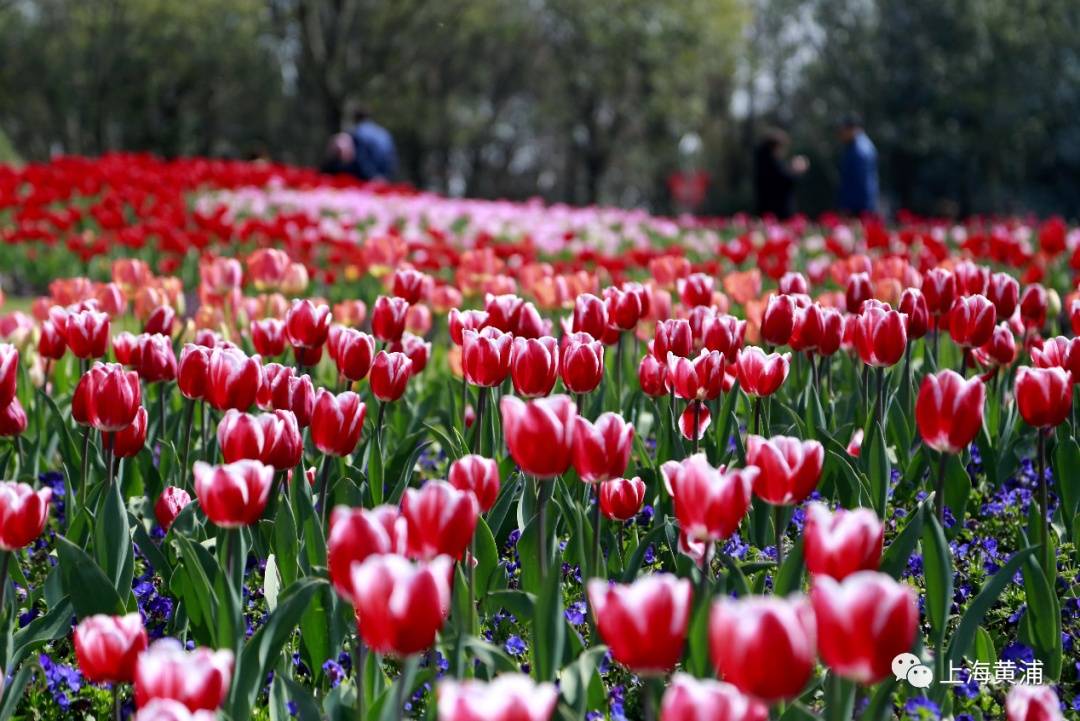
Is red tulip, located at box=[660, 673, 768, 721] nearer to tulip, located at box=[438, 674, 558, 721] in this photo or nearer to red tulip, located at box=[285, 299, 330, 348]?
tulip, located at box=[438, 674, 558, 721]

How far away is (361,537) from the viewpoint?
5.63ft

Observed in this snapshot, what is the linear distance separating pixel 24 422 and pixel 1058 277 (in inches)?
302

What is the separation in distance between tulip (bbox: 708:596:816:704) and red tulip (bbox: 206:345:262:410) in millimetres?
1595

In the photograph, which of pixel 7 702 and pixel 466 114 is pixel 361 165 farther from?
pixel 466 114

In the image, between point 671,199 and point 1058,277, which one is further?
point 671,199

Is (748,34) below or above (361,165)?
above

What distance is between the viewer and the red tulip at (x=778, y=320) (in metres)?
3.31

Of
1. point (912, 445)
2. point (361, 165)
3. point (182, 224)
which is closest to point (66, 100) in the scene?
point (361, 165)

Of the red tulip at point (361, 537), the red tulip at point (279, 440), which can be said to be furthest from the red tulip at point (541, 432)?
the red tulip at point (279, 440)

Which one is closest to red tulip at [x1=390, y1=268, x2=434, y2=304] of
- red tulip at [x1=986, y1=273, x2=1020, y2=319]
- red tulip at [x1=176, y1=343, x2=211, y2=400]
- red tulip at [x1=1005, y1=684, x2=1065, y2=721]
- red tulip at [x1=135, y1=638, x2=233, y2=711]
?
red tulip at [x1=176, y1=343, x2=211, y2=400]

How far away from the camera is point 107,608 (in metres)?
2.39

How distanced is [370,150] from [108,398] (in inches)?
643

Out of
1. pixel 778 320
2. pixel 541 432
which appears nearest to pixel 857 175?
pixel 778 320

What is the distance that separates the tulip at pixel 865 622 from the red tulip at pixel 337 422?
53.4 inches
